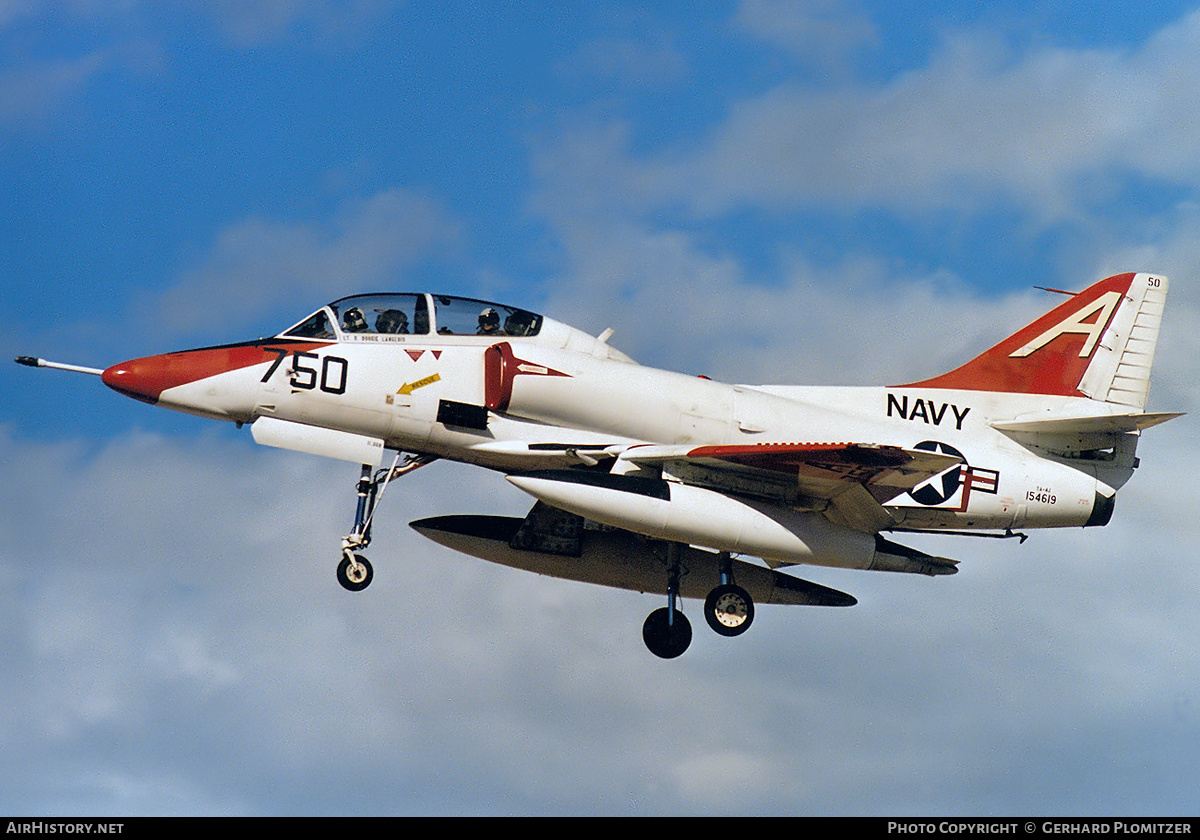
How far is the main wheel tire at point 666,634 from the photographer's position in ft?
64.3

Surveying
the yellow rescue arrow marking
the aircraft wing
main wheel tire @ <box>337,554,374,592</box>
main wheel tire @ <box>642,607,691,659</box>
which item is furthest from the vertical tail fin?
main wheel tire @ <box>337,554,374,592</box>

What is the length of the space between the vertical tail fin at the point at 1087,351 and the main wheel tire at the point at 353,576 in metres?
7.60

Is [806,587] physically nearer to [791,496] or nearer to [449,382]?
[791,496]

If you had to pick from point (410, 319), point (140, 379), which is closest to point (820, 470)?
point (410, 319)

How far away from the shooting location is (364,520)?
1766cm

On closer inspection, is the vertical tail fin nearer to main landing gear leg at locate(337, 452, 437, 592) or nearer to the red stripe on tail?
the red stripe on tail

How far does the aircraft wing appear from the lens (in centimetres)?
1681

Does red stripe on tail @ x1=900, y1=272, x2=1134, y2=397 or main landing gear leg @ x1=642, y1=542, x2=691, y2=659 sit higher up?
red stripe on tail @ x1=900, y1=272, x2=1134, y2=397

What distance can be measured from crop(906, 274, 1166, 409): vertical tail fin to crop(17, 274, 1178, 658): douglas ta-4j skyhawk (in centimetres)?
9
